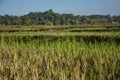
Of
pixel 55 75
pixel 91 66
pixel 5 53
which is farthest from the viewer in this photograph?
pixel 5 53

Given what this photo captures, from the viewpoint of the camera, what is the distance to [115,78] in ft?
12.5

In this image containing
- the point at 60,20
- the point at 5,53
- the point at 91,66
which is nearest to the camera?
the point at 91,66

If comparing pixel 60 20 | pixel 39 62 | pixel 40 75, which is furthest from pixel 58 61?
pixel 60 20

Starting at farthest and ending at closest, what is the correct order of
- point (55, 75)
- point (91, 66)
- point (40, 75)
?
point (91, 66) < point (40, 75) < point (55, 75)

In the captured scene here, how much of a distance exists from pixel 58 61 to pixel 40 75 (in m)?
0.96

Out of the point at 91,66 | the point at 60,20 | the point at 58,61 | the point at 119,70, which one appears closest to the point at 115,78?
the point at 119,70

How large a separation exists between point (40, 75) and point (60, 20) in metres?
69.6

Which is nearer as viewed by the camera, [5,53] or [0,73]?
[0,73]

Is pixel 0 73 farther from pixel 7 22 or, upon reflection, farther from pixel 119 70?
pixel 7 22

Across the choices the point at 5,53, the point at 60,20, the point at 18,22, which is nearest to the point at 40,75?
the point at 5,53

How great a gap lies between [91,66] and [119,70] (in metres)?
0.48

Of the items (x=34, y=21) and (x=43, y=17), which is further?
(x=43, y=17)

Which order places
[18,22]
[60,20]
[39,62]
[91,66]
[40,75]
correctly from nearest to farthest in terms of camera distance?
[40,75] → [91,66] → [39,62] → [18,22] → [60,20]

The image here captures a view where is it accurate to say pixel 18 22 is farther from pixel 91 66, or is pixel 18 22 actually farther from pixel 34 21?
pixel 91 66
